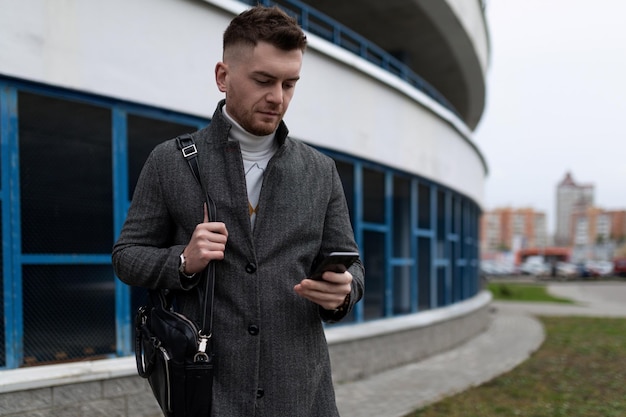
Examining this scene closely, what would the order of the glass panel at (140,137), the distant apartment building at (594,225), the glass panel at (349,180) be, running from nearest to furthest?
the glass panel at (140,137) < the glass panel at (349,180) < the distant apartment building at (594,225)

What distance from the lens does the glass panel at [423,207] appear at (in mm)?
9805

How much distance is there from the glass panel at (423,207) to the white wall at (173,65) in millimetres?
1160

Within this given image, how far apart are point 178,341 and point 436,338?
28.6 ft

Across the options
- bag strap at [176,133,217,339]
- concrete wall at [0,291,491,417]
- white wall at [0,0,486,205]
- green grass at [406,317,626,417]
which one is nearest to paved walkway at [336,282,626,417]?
green grass at [406,317,626,417]

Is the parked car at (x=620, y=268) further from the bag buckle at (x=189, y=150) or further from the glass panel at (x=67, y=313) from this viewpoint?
the bag buckle at (x=189, y=150)

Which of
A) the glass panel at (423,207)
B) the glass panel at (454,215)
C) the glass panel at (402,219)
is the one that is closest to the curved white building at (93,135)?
the glass panel at (402,219)

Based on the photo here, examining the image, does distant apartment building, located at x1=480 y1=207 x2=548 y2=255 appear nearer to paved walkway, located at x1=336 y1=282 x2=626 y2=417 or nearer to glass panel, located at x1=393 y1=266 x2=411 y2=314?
paved walkway, located at x1=336 y1=282 x2=626 y2=417

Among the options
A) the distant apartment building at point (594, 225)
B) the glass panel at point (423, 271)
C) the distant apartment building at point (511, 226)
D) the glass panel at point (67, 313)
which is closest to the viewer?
the glass panel at point (67, 313)

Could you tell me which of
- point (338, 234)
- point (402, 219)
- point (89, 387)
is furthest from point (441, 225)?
point (338, 234)

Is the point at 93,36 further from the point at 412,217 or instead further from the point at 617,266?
the point at 617,266

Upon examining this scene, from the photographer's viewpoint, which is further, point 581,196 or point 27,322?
point 581,196

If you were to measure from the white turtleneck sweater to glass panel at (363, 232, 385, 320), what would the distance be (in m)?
6.54

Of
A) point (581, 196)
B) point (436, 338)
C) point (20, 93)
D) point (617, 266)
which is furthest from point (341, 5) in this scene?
point (581, 196)

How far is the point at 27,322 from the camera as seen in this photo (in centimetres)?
437
